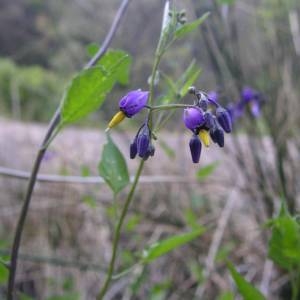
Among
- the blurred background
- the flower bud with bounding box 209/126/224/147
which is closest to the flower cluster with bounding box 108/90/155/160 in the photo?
the flower bud with bounding box 209/126/224/147

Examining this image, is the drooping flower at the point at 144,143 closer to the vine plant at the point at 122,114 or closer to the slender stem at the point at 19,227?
the vine plant at the point at 122,114

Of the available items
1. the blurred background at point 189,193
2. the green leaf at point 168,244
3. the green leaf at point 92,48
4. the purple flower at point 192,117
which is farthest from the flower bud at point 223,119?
the blurred background at point 189,193

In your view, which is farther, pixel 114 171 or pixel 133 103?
pixel 114 171

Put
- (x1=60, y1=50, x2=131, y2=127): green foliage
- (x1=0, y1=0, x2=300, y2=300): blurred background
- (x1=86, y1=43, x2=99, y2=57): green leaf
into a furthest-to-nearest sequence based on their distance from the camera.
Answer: (x1=0, y1=0, x2=300, y2=300): blurred background, (x1=86, y1=43, x2=99, y2=57): green leaf, (x1=60, y1=50, x2=131, y2=127): green foliage

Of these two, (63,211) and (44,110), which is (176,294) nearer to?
(63,211)

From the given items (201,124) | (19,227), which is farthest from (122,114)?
(19,227)

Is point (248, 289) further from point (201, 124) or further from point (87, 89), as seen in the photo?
point (87, 89)

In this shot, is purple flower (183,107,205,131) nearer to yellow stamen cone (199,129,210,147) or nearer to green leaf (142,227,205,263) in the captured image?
yellow stamen cone (199,129,210,147)
